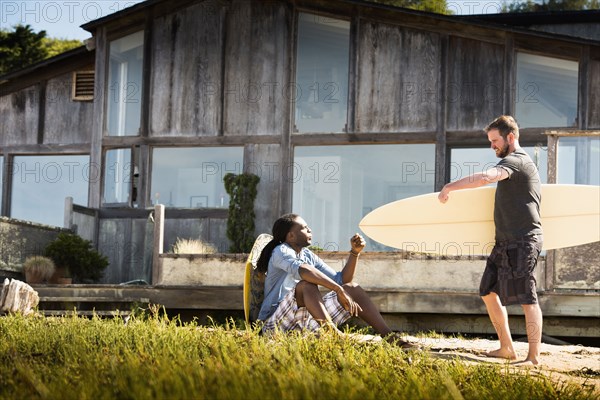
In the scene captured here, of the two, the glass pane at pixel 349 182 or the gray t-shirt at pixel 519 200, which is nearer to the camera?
the gray t-shirt at pixel 519 200

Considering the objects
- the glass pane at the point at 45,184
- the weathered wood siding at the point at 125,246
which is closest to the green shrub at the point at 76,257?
the weathered wood siding at the point at 125,246

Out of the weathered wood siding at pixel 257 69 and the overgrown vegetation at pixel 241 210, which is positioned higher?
A: the weathered wood siding at pixel 257 69

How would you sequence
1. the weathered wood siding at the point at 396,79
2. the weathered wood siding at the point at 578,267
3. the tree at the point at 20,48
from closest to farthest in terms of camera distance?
the weathered wood siding at the point at 578,267 < the weathered wood siding at the point at 396,79 < the tree at the point at 20,48

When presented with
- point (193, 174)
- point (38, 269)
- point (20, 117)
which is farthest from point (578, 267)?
point (20, 117)

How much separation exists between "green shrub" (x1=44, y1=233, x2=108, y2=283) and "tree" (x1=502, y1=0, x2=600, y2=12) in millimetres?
18248

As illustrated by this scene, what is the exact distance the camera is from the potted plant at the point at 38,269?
50.8 ft

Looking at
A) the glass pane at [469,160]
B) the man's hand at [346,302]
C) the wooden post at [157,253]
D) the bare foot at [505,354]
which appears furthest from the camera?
the glass pane at [469,160]

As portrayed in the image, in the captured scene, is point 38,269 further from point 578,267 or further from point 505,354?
point 505,354

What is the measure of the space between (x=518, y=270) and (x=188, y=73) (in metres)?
10.9

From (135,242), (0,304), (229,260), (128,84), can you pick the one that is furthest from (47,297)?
(128,84)

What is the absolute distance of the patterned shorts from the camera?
332 inches

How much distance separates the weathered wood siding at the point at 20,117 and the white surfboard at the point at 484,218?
35.7 feet

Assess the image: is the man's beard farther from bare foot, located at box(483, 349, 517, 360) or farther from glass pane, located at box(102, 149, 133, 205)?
glass pane, located at box(102, 149, 133, 205)

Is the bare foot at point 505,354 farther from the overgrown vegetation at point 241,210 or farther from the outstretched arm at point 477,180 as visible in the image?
the overgrown vegetation at point 241,210
